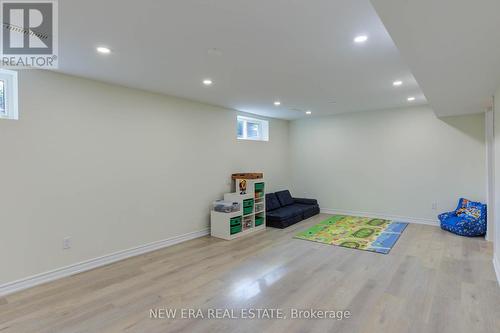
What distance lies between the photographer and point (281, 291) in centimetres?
281

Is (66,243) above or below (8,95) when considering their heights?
below

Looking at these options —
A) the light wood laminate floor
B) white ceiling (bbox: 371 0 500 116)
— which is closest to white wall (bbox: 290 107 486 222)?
the light wood laminate floor

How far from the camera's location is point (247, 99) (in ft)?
15.4

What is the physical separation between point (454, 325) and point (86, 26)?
3.92 meters

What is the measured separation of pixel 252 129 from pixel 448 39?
4800 mm

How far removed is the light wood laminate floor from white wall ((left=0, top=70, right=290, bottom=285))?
0.43m

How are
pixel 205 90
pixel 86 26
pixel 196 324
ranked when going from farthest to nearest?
pixel 205 90, pixel 196 324, pixel 86 26

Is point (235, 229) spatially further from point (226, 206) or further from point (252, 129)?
point (252, 129)

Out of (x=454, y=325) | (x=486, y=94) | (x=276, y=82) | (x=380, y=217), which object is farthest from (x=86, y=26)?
(x=380, y=217)

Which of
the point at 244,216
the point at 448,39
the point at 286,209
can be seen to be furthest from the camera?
the point at 286,209

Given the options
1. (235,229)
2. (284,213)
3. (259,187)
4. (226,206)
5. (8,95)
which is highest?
(8,95)

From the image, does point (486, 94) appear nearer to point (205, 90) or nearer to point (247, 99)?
point (247, 99)

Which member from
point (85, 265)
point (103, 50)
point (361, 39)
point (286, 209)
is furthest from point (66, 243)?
point (286, 209)

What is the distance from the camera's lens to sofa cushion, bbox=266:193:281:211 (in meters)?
6.06
